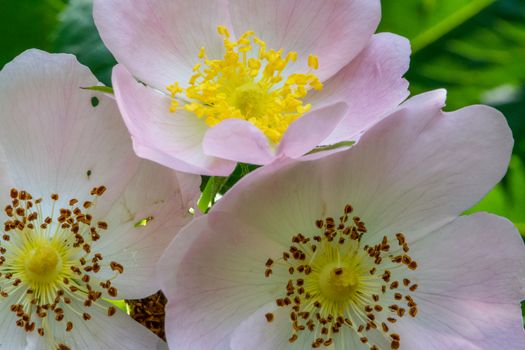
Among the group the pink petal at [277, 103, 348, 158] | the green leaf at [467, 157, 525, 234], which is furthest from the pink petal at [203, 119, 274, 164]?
the green leaf at [467, 157, 525, 234]

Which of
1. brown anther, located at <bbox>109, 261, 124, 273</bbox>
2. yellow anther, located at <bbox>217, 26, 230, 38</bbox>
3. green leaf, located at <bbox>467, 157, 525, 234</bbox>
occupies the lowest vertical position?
brown anther, located at <bbox>109, 261, 124, 273</bbox>

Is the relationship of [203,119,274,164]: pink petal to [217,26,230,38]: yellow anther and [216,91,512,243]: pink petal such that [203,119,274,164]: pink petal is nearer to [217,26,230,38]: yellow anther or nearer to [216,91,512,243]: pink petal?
[216,91,512,243]: pink petal

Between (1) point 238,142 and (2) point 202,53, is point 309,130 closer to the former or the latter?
(1) point 238,142

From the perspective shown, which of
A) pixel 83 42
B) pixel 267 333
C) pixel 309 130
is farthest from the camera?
pixel 83 42

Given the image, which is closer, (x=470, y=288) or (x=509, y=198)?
(x=470, y=288)

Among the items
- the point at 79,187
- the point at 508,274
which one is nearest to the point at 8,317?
the point at 79,187

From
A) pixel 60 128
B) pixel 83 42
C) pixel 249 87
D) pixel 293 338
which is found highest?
pixel 83 42

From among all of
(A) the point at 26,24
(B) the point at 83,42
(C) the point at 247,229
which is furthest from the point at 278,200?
(A) the point at 26,24
